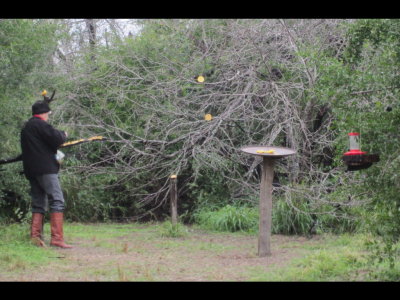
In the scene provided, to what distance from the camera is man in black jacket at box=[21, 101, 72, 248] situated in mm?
8141

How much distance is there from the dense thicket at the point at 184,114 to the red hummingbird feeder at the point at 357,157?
2.98 meters

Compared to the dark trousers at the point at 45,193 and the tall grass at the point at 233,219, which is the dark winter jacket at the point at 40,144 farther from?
the tall grass at the point at 233,219

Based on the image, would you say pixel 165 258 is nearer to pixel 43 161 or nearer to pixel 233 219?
pixel 43 161

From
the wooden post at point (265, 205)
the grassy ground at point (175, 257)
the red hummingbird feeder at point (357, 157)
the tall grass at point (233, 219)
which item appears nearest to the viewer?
the red hummingbird feeder at point (357, 157)

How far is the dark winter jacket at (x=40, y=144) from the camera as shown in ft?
26.6

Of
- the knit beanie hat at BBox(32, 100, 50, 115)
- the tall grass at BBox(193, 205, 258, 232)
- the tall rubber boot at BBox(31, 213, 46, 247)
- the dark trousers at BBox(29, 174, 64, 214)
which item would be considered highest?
the knit beanie hat at BBox(32, 100, 50, 115)

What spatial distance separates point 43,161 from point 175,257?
224 centimetres

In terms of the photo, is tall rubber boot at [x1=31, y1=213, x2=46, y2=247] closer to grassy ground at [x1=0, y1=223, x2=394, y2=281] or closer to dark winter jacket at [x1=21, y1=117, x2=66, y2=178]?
grassy ground at [x1=0, y1=223, x2=394, y2=281]

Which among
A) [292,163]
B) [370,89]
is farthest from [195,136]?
[370,89]

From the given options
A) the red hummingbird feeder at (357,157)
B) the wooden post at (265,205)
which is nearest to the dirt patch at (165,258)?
the wooden post at (265,205)

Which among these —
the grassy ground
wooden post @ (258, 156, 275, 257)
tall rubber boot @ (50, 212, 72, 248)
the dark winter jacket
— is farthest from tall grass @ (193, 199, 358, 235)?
the dark winter jacket

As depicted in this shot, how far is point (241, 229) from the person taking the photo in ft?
34.3

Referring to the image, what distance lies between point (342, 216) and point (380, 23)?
4497 mm

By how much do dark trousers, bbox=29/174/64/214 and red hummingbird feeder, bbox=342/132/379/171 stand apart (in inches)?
170
